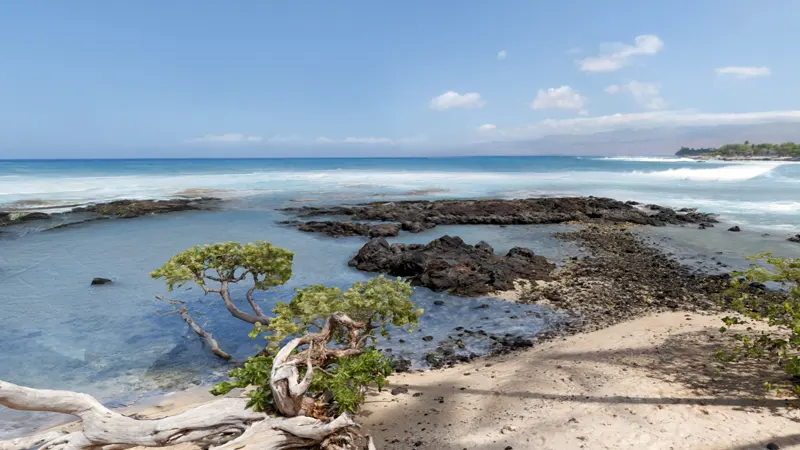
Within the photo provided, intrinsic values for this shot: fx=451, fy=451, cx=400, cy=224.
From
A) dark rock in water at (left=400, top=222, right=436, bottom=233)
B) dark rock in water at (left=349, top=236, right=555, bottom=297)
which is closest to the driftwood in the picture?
dark rock in water at (left=349, top=236, right=555, bottom=297)

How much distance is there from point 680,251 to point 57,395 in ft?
72.9

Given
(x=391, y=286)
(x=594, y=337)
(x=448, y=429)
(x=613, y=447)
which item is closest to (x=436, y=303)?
(x=594, y=337)

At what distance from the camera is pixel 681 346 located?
876cm

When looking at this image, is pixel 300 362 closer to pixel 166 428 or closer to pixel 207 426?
pixel 207 426

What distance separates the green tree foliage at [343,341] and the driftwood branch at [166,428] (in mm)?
364

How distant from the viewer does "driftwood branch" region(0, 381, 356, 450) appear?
5148 mm

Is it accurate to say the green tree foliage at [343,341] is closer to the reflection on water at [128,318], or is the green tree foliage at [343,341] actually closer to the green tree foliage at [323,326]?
the green tree foliage at [323,326]

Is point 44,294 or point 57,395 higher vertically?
point 57,395

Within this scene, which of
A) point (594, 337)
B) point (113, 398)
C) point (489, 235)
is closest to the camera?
point (113, 398)

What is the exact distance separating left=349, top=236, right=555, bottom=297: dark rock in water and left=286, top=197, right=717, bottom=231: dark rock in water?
9.31 metres

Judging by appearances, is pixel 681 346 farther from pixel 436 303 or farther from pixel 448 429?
pixel 436 303

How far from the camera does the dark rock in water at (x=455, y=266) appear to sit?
14.7 meters

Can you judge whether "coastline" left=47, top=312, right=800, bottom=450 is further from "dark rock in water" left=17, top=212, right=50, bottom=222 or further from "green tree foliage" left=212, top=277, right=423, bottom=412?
"dark rock in water" left=17, top=212, right=50, bottom=222

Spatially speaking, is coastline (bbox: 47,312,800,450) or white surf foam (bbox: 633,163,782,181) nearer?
coastline (bbox: 47,312,800,450)
